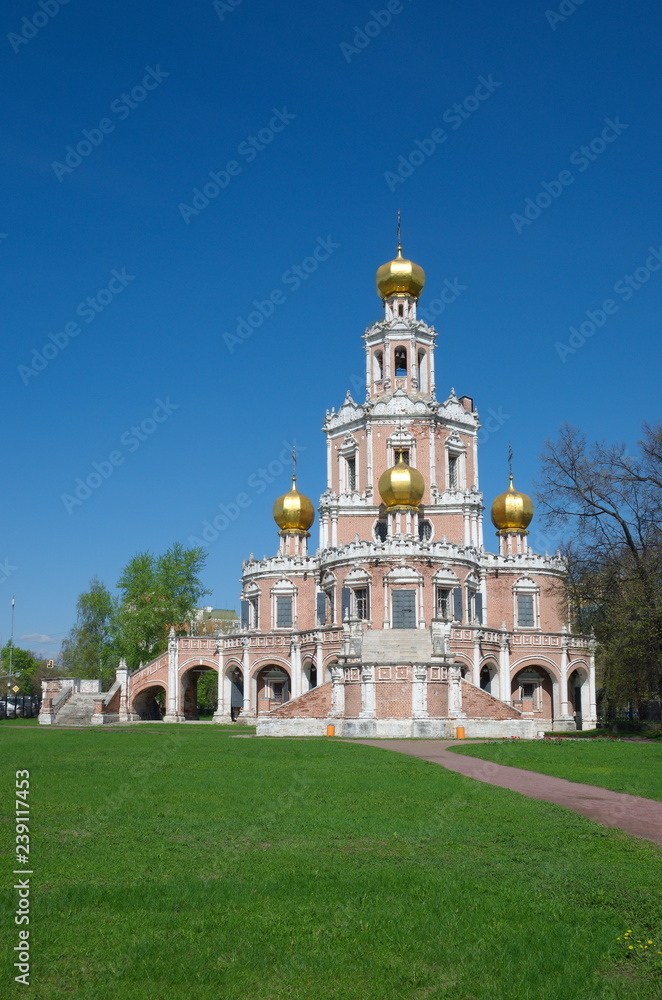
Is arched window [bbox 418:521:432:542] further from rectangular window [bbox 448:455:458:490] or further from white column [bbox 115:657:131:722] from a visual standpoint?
white column [bbox 115:657:131:722]

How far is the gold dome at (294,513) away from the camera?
63750mm

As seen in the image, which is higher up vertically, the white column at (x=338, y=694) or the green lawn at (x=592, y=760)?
the white column at (x=338, y=694)

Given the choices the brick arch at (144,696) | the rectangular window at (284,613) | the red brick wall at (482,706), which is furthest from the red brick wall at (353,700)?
the brick arch at (144,696)

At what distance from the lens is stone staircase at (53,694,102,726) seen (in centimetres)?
5388

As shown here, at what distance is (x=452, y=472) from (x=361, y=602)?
13117mm

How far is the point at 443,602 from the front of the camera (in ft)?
172

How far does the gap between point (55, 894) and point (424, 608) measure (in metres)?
42.4

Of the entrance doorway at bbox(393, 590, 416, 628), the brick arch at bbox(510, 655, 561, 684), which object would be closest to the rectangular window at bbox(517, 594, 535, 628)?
the brick arch at bbox(510, 655, 561, 684)

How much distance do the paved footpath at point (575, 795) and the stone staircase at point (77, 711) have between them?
3332cm

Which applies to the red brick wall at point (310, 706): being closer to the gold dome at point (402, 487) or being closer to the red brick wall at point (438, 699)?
the red brick wall at point (438, 699)

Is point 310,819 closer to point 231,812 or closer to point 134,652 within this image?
point 231,812

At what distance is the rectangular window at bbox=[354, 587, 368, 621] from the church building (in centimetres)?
9

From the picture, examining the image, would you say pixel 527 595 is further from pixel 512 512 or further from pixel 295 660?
pixel 295 660

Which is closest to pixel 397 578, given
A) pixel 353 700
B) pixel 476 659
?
pixel 476 659
